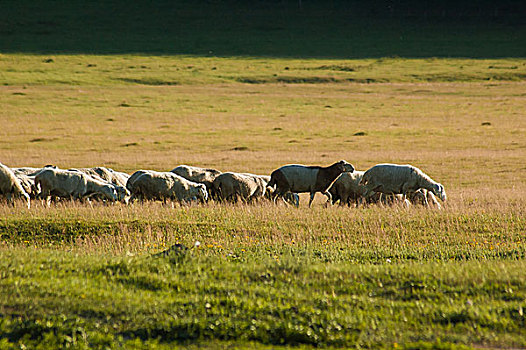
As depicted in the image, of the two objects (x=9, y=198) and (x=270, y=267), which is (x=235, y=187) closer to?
(x=9, y=198)

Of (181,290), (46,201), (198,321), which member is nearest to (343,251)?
(181,290)

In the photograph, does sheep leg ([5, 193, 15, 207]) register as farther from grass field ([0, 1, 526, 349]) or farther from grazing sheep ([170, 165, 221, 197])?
grazing sheep ([170, 165, 221, 197])

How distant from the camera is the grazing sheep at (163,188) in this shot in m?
18.5

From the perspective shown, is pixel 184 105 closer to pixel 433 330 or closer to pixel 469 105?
pixel 469 105

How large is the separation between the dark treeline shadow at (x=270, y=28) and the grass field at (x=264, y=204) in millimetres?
650

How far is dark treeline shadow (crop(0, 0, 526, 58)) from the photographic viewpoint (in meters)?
81.2

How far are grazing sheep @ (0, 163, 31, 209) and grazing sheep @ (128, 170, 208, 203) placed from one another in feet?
9.58

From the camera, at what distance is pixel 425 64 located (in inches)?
2908

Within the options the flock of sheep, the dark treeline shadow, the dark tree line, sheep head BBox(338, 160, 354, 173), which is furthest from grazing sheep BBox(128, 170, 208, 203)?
the dark tree line

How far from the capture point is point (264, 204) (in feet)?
58.8

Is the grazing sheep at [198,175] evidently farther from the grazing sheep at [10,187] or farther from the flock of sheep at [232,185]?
the grazing sheep at [10,187]

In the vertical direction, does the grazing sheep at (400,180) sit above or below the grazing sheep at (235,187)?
above

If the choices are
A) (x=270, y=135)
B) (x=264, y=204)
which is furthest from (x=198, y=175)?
(x=270, y=135)

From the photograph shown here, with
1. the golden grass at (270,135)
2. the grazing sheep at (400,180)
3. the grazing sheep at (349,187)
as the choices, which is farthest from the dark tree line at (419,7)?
the grazing sheep at (400,180)
